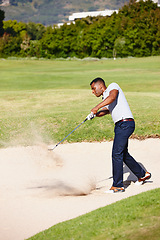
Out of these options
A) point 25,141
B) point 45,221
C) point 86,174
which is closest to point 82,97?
point 25,141

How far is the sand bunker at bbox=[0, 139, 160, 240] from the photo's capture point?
20.9 feet

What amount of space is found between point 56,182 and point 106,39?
57173 mm

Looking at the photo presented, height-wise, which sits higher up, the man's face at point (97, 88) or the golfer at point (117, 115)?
the man's face at point (97, 88)

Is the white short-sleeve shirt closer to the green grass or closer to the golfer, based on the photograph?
the golfer

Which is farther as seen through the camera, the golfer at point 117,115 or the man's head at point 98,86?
the man's head at point 98,86

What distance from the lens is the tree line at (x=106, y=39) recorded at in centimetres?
5966

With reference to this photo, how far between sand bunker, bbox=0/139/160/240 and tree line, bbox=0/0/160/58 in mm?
50814

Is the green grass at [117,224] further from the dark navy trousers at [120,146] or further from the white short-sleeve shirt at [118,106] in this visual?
the white short-sleeve shirt at [118,106]

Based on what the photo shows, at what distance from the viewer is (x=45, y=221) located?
615 centimetres

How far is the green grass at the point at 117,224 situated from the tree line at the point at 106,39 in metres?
55.4

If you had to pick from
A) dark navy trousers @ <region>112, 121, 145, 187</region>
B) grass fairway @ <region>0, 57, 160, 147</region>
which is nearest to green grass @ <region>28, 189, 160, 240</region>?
dark navy trousers @ <region>112, 121, 145, 187</region>

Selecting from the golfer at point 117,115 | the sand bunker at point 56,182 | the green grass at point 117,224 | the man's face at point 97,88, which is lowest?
the sand bunker at point 56,182

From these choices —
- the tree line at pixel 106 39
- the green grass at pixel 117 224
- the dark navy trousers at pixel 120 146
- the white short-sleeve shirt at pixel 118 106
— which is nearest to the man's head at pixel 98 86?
the white short-sleeve shirt at pixel 118 106

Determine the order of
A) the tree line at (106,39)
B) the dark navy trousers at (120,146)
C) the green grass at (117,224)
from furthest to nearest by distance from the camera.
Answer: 1. the tree line at (106,39)
2. the dark navy trousers at (120,146)
3. the green grass at (117,224)
